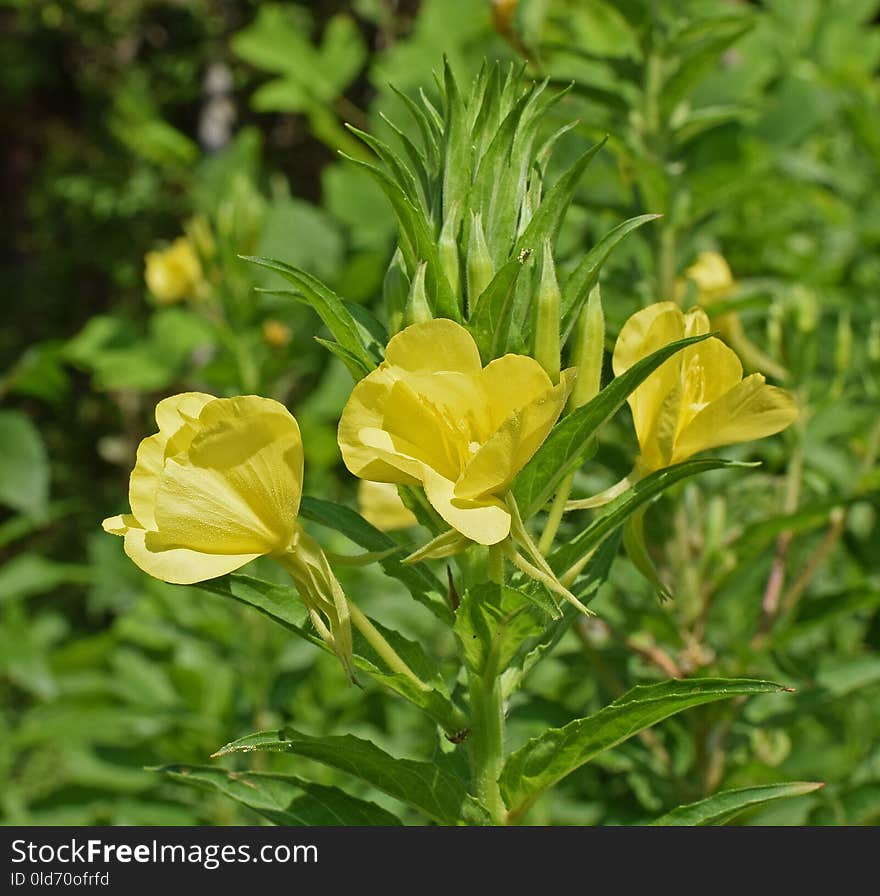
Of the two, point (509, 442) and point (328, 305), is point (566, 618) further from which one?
point (328, 305)

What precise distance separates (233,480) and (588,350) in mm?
331

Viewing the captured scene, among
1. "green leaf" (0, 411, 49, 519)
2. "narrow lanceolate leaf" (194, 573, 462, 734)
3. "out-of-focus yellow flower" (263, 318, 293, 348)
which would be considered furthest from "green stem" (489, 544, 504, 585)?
"green leaf" (0, 411, 49, 519)

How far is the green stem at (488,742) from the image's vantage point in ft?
3.18

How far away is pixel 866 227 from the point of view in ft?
7.66

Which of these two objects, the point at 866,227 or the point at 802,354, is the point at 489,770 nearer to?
the point at 802,354

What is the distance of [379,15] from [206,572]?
11.8ft

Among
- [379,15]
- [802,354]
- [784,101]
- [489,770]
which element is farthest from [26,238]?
[489,770]

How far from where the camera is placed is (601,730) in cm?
91

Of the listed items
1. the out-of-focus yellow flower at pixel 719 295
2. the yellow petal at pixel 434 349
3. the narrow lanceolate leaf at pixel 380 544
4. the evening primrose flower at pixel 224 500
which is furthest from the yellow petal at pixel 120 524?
the out-of-focus yellow flower at pixel 719 295

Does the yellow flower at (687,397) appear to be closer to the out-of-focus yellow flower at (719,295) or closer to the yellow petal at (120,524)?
the yellow petal at (120,524)

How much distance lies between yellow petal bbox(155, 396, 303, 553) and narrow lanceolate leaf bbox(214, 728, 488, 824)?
177 millimetres

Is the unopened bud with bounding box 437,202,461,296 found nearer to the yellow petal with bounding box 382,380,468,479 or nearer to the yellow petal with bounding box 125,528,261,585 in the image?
the yellow petal with bounding box 382,380,468,479

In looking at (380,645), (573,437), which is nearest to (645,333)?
(573,437)

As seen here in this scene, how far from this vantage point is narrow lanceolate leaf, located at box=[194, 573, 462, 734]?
Answer: 924 mm
